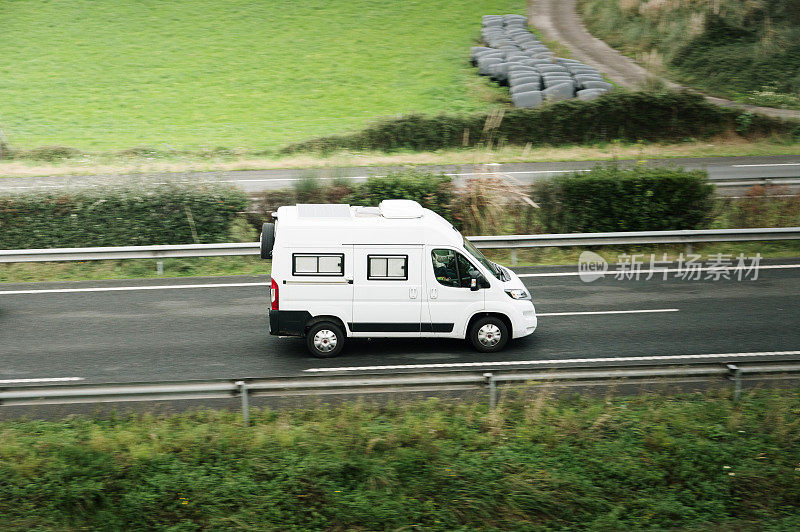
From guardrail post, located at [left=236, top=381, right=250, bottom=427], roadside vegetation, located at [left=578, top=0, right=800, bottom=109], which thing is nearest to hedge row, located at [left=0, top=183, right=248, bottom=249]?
guardrail post, located at [left=236, top=381, right=250, bottom=427]

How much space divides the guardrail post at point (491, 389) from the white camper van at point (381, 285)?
2.27 metres

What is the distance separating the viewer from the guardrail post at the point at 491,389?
9070 mm

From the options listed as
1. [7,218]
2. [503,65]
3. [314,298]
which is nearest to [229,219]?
[7,218]

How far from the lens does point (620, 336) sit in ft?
39.9

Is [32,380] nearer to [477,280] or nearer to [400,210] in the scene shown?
[400,210]

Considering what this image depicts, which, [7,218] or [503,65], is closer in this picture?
[7,218]

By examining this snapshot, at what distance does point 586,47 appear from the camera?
36.3 m

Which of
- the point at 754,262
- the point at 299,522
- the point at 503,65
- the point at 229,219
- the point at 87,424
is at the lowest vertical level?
the point at 299,522

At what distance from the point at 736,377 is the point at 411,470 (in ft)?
14.3

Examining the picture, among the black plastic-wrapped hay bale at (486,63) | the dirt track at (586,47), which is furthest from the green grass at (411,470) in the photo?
the black plastic-wrapped hay bale at (486,63)

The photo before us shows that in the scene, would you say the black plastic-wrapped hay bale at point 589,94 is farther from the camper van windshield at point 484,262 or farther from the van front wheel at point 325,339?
the van front wheel at point 325,339

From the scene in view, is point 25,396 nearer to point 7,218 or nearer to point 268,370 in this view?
point 268,370

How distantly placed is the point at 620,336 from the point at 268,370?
5.72 m

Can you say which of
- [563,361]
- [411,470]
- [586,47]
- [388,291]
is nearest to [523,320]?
[563,361]
